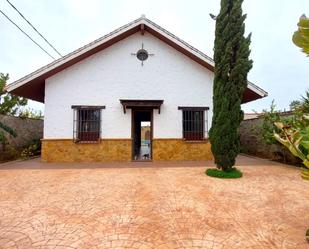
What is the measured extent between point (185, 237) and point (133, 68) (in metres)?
9.24

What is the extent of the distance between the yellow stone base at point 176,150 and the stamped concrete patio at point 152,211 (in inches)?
138

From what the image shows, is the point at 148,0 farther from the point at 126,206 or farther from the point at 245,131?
the point at 126,206

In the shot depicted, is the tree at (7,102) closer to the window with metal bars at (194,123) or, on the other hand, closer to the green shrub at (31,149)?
the green shrub at (31,149)

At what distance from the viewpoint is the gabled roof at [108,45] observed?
1052 cm

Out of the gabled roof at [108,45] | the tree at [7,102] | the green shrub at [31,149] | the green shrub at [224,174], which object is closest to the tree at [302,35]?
the green shrub at [224,174]

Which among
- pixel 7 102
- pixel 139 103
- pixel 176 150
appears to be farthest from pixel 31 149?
pixel 176 150

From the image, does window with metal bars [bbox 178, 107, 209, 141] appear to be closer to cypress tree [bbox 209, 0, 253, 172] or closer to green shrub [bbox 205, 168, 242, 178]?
cypress tree [bbox 209, 0, 253, 172]

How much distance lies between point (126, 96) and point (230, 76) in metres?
5.36

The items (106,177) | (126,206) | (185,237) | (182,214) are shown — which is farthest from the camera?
(106,177)

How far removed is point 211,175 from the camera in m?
7.80

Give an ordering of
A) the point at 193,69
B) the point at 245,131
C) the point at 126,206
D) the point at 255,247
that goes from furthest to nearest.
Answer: the point at 245,131 → the point at 193,69 → the point at 126,206 → the point at 255,247

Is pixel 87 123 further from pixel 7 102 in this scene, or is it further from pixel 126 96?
pixel 7 102

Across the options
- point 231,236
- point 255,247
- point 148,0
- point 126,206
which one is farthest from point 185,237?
point 148,0

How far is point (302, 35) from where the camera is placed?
2.36 metres
